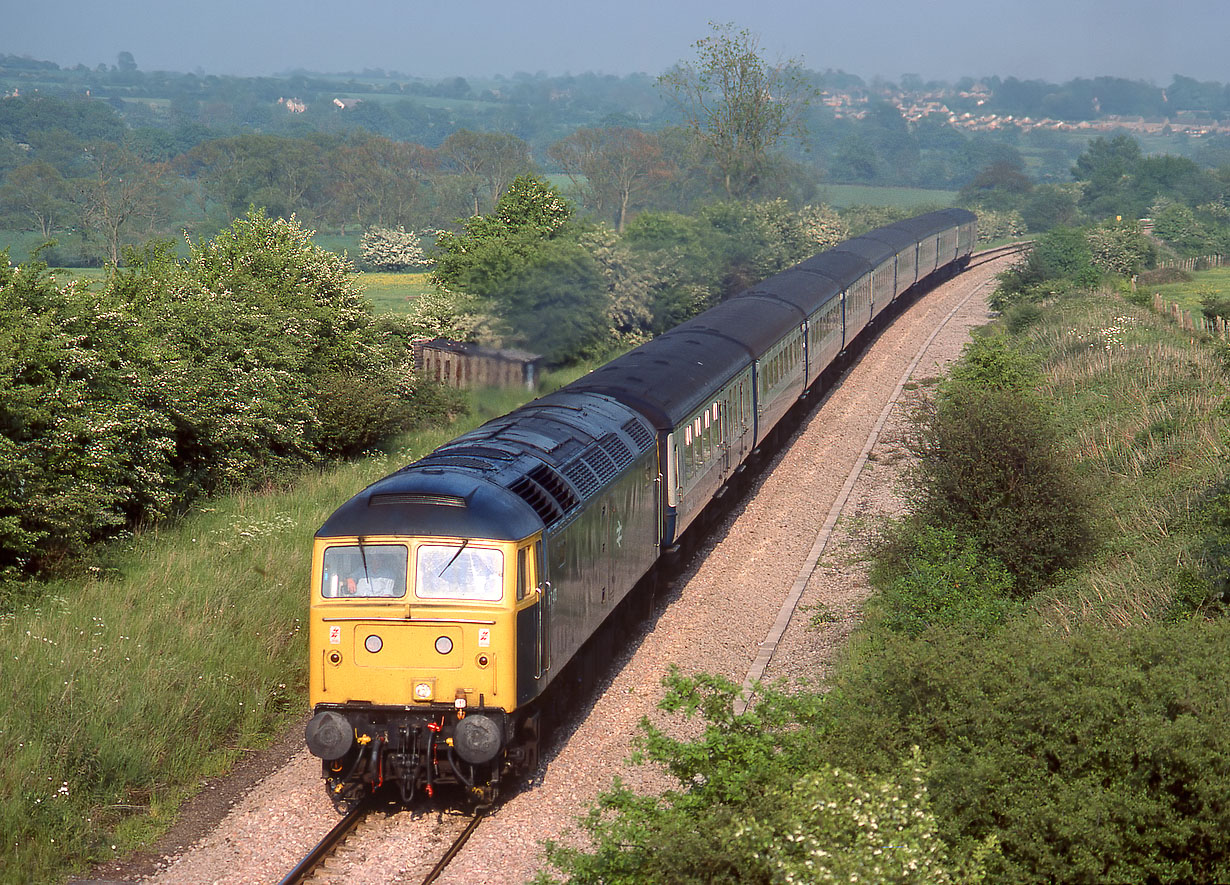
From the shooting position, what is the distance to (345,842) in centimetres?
1033

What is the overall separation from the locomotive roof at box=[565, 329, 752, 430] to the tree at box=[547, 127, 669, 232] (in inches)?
2752

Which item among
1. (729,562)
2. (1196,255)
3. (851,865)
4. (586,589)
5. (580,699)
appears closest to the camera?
(851,865)

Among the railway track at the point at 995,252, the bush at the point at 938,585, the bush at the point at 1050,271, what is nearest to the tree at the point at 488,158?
the railway track at the point at 995,252

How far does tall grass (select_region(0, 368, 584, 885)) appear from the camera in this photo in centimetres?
1030

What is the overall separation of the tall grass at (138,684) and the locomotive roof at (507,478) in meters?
2.81

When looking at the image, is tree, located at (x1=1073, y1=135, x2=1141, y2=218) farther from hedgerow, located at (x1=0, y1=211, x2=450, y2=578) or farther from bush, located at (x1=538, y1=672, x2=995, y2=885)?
bush, located at (x1=538, y1=672, x2=995, y2=885)

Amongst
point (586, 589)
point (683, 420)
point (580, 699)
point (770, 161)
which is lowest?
point (580, 699)

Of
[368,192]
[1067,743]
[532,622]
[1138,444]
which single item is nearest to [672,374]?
[1138,444]

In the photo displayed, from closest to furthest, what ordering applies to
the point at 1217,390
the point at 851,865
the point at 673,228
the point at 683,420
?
the point at 851,865 → the point at 683,420 → the point at 1217,390 → the point at 673,228

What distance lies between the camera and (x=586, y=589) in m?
12.7

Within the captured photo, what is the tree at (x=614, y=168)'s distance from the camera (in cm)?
9538

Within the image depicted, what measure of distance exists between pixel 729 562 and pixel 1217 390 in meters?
8.88

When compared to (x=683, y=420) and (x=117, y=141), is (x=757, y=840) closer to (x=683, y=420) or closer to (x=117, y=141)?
(x=683, y=420)

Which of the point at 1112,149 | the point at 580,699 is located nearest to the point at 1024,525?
the point at 580,699
